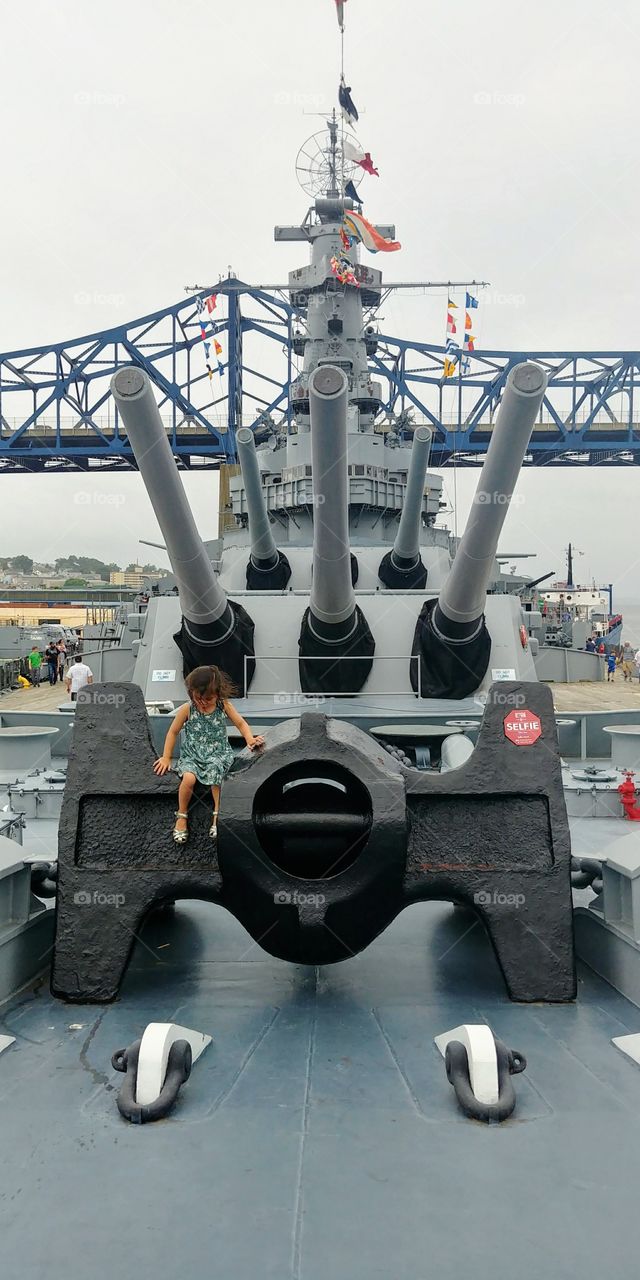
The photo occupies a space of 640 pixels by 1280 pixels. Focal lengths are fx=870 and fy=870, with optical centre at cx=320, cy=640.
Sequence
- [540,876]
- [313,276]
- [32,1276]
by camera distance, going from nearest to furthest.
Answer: [32,1276] → [540,876] → [313,276]

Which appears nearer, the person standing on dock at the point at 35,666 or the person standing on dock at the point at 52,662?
the person standing on dock at the point at 35,666

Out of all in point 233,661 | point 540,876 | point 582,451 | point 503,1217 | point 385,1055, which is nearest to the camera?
point 503,1217

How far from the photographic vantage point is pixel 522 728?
2.47 meters

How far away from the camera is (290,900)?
2.21 meters

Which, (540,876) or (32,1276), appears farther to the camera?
(540,876)

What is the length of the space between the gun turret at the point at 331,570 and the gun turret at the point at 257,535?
151cm

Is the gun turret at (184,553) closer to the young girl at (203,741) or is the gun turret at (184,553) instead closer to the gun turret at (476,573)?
the gun turret at (476,573)

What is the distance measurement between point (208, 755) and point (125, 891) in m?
0.44

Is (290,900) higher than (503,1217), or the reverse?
(290,900)

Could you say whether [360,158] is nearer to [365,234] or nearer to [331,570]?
[365,234]

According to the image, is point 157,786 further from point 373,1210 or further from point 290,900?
point 373,1210

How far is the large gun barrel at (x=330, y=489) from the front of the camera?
3873 millimetres

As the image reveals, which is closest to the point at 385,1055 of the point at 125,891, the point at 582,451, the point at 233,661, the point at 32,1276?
the point at 125,891

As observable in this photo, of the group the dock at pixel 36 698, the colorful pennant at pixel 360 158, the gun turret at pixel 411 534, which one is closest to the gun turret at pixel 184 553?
the gun turret at pixel 411 534
